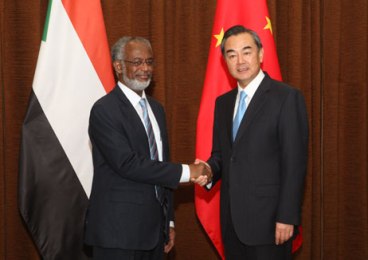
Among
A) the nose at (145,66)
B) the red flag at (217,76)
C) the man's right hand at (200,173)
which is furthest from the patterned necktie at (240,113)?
the red flag at (217,76)

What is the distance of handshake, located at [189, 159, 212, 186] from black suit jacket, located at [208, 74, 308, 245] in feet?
0.85

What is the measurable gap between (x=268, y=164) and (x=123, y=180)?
2.39 ft

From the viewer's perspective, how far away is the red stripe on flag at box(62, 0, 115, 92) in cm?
312

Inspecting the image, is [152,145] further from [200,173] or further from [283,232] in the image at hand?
[283,232]

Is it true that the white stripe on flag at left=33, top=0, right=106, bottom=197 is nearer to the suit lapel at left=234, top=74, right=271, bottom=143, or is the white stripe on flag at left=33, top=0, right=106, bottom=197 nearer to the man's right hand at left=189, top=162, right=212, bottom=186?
the man's right hand at left=189, top=162, right=212, bottom=186

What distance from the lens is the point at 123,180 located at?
7.88 feet

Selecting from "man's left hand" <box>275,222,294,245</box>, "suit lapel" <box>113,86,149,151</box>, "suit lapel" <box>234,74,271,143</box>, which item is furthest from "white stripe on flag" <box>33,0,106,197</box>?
"man's left hand" <box>275,222,294,245</box>

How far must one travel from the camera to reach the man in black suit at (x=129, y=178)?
2342mm

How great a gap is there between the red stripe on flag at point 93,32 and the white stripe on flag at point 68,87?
0.11ft

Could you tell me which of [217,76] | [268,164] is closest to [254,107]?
[268,164]

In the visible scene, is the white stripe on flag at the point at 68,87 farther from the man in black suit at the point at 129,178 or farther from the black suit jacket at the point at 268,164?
the black suit jacket at the point at 268,164

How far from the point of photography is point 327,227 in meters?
3.83

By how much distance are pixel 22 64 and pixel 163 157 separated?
57.3 inches

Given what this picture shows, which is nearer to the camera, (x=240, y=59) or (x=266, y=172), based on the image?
(x=266, y=172)
